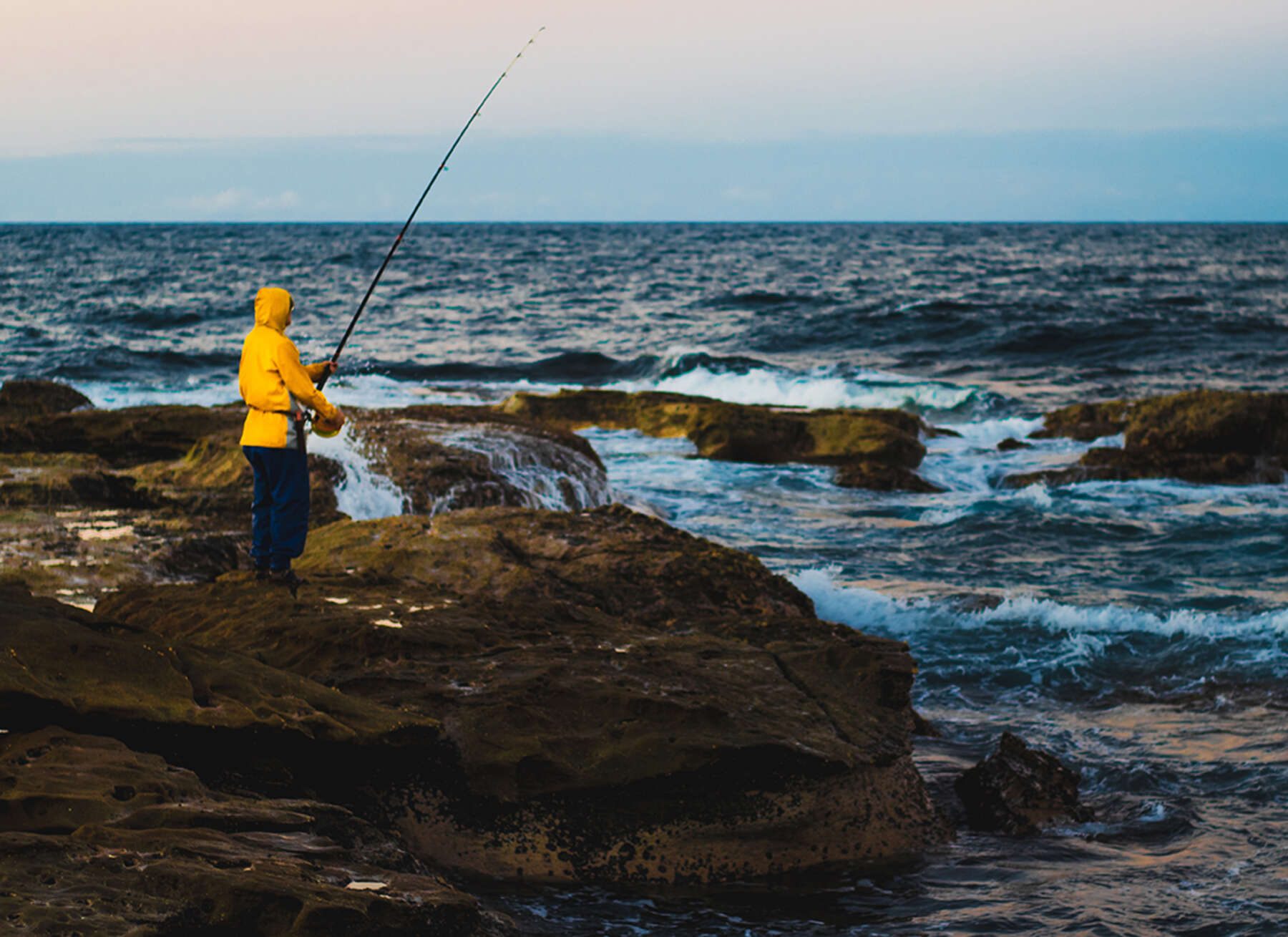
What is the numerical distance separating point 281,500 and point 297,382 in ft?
1.86

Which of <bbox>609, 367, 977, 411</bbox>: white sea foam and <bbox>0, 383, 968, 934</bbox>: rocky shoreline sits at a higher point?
<bbox>609, 367, 977, 411</bbox>: white sea foam

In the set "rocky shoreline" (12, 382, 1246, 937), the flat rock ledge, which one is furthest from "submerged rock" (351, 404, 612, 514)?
the flat rock ledge

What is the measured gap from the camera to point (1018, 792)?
195 inches

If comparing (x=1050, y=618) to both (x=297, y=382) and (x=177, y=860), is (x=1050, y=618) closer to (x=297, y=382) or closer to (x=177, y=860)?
(x=297, y=382)

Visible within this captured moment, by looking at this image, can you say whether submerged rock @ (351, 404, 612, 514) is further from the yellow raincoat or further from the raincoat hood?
the raincoat hood

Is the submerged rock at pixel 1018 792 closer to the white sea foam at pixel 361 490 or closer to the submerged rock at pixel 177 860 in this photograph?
the submerged rock at pixel 177 860

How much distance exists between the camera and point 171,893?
250cm

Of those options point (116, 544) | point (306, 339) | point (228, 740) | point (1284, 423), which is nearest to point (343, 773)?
point (228, 740)

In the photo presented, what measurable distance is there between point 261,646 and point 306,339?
24.8 meters

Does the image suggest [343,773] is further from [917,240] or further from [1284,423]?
[917,240]

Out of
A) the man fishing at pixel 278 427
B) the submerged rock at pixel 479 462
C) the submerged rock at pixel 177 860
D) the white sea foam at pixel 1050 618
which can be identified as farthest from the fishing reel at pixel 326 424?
the white sea foam at pixel 1050 618

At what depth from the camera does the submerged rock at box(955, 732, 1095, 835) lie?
16.1ft

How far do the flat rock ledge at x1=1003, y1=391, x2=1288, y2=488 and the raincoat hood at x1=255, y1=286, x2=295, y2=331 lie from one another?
10.3 m

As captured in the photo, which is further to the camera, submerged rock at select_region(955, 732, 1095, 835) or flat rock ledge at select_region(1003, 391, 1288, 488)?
flat rock ledge at select_region(1003, 391, 1288, 488)
